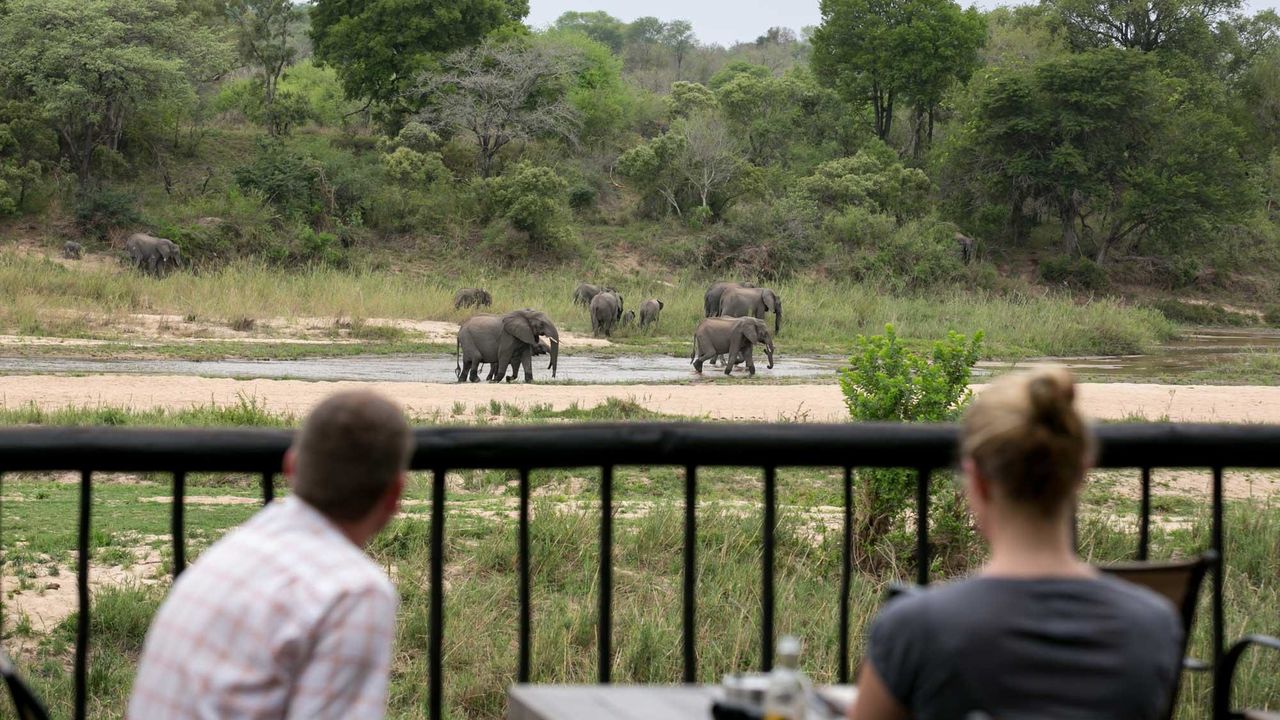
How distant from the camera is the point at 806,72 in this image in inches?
→ 2817

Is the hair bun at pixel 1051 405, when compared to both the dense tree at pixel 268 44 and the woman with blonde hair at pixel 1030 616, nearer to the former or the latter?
the woman with blonde hair at pixel 1030 616

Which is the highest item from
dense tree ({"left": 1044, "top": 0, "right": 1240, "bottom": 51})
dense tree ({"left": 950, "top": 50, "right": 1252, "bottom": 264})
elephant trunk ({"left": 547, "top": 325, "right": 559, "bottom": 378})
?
dense tree ({"left": 1044, "top": 0, "right": 1240, "bottom": 51})

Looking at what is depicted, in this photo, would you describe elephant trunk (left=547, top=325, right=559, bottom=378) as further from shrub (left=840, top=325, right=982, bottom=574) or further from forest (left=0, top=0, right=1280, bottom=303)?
forest (left=0, top=0, right=1280, bottom=303)

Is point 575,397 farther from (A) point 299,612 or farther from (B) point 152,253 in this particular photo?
(B) point 152,253

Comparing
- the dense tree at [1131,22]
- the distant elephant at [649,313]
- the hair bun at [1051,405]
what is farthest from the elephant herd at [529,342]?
the dense tree at [1131,22]

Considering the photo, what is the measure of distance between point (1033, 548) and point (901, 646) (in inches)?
9.9

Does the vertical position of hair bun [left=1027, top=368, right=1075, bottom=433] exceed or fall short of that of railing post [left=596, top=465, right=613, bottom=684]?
it exceeds it

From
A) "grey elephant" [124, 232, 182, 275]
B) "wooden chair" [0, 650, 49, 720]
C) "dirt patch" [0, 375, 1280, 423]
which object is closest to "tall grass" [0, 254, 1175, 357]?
"grey elephant" [124, 232, 182, 275]

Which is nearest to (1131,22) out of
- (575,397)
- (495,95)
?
(495,95)

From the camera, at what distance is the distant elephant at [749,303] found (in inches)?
1437

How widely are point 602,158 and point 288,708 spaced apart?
192ft

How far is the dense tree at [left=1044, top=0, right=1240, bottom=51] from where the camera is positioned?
6475 cm

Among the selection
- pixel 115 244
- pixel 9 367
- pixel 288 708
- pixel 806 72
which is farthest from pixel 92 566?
pixel 806 72

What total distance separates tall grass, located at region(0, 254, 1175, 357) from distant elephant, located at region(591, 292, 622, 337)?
0.60 meters
